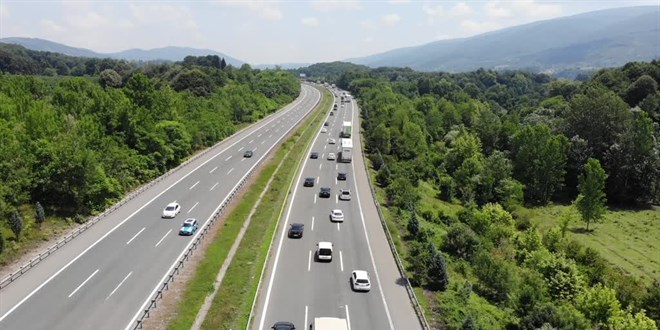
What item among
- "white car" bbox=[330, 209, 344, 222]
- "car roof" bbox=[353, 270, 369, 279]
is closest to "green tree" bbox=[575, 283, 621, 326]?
"car roof" bbox=[353, 270, 369, 279]

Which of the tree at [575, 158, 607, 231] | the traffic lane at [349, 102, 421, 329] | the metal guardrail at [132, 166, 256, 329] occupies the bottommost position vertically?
the tree at [575, 158, 607, 231]

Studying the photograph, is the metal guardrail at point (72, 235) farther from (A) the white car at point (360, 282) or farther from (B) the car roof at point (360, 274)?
(B) the car roof at point (360, 274)

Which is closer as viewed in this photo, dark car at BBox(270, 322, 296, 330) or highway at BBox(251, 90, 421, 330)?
dark car at BBox(270, 322, 296, 330)

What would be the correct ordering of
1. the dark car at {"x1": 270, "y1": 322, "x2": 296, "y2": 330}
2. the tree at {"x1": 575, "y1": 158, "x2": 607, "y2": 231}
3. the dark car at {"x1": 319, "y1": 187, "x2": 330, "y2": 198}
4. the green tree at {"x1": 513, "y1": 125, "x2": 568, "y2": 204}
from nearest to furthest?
1. the dark car at {"x1": 270, "y1": 322, "x2": 296, "y2": 330}
2. the dark car at {"x1": 319, "y1": 187, "x2": 330, "y2": 198}
3. the tree at {"x1": 575, "y1": 158, "x2": 607, "y2": 231}
4. the green tree at {"x1": 513, "y1": 125, "x2": 568, "y2": 204}

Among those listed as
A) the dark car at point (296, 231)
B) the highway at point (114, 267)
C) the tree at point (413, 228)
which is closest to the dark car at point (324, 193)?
the highway at point (114, 267)

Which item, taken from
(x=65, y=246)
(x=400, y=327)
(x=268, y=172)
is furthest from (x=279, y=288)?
(x=268, y=172)

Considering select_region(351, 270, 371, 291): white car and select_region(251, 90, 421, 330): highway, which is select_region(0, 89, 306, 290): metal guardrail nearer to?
select_region(251, 90, 421, 330): highway

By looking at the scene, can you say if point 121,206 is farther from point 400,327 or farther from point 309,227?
point 400,327
